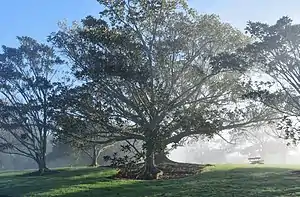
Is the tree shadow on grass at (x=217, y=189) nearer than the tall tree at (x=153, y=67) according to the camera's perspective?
Yes

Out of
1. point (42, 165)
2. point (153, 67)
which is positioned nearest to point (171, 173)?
point (153, 67)

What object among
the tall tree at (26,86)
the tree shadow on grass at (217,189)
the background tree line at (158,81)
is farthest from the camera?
the tall tree at (26,86)

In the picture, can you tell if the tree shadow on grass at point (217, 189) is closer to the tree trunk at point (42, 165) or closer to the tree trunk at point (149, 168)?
the tree trunk at point (149, 168)

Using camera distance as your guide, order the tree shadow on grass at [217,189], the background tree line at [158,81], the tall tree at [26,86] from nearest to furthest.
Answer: the tree shadow on grass at [217,189] < the background tree line at [158,81] < the tall tree at [26,86]

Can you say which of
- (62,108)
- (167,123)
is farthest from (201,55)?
(62,108)

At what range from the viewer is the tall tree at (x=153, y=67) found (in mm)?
25938

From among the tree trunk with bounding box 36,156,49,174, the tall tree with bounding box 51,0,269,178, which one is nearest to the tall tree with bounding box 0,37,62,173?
the tree trunk with bounding box 36,156,49,174

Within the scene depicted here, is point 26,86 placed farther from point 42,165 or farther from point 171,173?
point 171,173

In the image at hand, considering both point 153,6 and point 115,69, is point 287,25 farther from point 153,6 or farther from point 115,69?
point 115,69

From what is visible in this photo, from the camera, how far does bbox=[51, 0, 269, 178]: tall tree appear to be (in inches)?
1021

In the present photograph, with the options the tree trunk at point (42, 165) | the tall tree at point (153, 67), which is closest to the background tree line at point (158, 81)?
the tall tree at point (153, 67)

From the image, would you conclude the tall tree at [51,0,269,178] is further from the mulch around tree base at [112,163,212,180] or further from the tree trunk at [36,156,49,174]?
the tree trunk at [36,156,49,174]

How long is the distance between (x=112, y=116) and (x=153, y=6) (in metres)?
7.57

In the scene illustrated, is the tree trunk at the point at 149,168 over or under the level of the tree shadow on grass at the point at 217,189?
over
